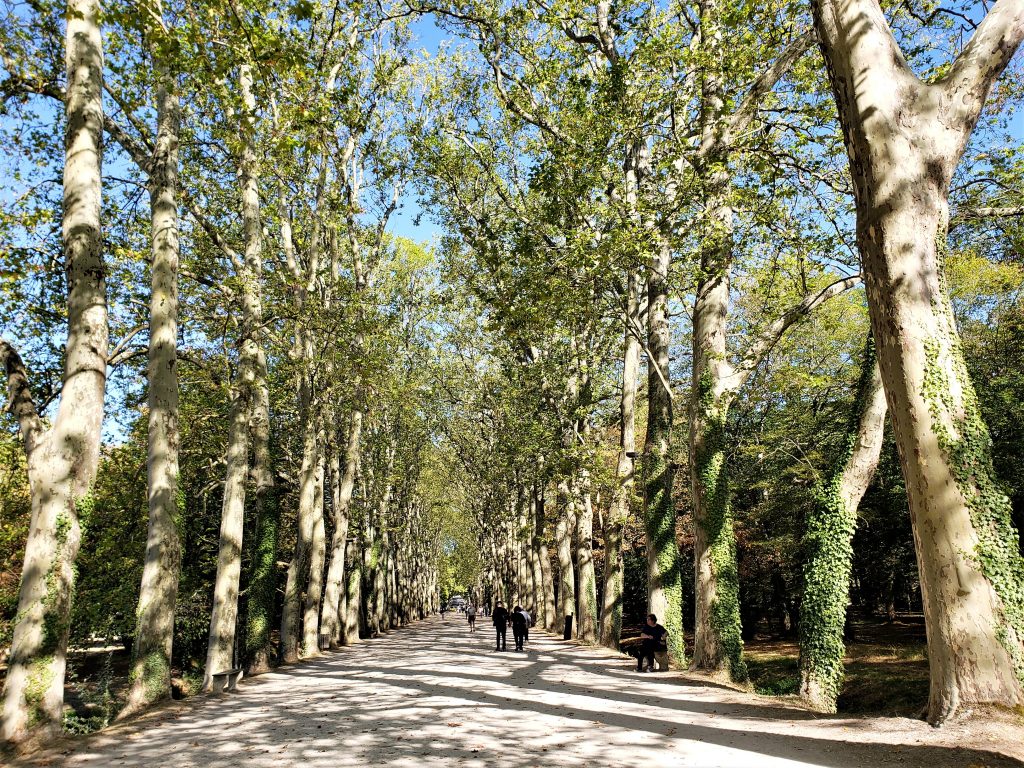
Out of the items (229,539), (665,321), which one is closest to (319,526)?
(229,539)

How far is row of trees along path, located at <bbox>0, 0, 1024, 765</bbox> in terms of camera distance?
622 centimetres

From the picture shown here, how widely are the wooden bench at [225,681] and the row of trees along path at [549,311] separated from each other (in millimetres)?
318

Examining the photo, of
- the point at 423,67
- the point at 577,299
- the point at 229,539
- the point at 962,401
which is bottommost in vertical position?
the point at 229,539

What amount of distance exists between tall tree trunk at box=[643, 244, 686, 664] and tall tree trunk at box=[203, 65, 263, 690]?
953 centimetres

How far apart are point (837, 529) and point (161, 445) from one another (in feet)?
38.3

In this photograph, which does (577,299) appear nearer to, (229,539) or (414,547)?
(229,539)

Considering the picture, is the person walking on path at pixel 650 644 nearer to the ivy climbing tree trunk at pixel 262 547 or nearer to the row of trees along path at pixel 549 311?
the row of trees along path at pixel 549 311

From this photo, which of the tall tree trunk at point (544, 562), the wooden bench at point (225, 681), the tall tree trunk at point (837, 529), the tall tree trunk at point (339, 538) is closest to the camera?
the tall tree trunk at point (837, 529)

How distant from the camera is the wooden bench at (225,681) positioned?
12.0 m

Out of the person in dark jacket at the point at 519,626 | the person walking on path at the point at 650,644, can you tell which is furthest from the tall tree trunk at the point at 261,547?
the person walking on path at the point at 650,644

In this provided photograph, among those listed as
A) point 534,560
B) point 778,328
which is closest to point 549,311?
point 778,328

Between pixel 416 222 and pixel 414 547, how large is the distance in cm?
3529

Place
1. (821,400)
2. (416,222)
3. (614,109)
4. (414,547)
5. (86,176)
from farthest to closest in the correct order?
(414,547) < (821,400) < (416,222) < (614,109) < (86,176)

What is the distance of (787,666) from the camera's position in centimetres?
2033
